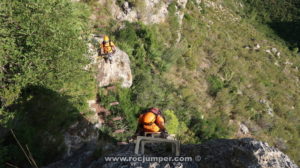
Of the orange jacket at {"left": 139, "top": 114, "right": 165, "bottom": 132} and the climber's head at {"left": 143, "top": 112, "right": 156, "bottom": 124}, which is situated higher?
the climber's head at {"left": 143, "top": 112, "right": 156, "bottom": 124}

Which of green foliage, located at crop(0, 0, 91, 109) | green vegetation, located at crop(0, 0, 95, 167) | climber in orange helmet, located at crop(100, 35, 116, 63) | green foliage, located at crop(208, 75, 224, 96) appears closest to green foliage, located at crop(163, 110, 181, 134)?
climber in orange helmet, located at crop(100, 35, 116, 63)

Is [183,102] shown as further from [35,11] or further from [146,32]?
[35,11]

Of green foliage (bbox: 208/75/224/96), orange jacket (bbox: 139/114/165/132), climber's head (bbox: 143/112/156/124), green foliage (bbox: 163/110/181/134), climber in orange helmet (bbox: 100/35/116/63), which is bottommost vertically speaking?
green foliage (bbox: 163/110/181/134)

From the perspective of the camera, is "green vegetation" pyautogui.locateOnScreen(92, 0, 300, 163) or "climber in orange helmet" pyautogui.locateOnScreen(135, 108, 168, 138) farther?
"green vegetation" pyautogui.locateOnScreen(92, 0, 300, 163)

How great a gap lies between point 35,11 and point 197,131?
12.5 m

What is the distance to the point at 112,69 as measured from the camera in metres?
11.4

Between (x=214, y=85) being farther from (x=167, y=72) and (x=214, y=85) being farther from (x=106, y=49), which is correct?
(x=106, y=49)

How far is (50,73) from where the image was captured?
6984 millimetres

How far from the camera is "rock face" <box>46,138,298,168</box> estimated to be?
11.4 ft

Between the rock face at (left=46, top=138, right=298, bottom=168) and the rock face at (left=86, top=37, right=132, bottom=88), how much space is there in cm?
700

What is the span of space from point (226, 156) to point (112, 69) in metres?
8.62

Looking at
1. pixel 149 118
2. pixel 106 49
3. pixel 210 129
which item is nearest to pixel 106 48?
pixel 106 49

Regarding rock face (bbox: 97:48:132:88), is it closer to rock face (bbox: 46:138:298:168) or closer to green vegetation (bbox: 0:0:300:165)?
green vegetation (bbox: 0:0:300:165)

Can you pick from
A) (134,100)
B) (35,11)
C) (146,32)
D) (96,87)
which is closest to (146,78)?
(134,100)
